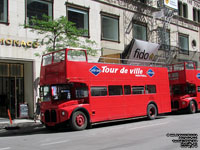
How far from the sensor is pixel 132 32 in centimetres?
2755

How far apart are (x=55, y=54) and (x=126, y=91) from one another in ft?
15.6

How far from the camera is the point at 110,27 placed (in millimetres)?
25609

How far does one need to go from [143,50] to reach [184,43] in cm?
1048

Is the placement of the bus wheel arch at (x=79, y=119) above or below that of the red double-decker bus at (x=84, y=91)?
below

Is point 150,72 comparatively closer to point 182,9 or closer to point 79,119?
point 79,119

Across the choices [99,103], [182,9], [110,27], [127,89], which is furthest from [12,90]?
[182,9]

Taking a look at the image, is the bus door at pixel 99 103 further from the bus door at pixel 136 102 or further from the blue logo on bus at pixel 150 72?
the blue logo on bus at pixel 150 72

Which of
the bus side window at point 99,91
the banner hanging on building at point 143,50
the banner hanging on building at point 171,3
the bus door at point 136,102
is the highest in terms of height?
the banner hanging on building at point 171,3

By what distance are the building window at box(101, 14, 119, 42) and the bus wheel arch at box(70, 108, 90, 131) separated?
1143 centimetres

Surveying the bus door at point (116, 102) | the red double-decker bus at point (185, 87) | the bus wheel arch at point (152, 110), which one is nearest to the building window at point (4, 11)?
the bus door at point (116, 102)

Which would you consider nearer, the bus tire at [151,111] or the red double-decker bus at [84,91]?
the red double-decker bus at [84,91]

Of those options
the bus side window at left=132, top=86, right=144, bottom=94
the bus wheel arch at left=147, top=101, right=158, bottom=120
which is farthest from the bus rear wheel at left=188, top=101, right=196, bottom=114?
the bus side window at left=132, top=86, right=144, bottom=94

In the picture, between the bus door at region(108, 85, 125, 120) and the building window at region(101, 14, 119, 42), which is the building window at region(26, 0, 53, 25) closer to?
the building window at region(101, 14, 119, 42)

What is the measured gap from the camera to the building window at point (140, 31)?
28091 millimetres
